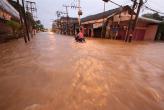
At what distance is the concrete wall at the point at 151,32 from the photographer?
2633 centimetres

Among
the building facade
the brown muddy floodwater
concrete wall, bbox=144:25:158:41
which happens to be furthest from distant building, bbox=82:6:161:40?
the brown muddy floodwater

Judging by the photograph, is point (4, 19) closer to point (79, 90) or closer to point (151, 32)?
point (79, 90)

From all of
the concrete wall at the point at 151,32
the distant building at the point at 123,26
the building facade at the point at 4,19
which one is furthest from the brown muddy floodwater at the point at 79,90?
the concrete wall at the point at 151,32

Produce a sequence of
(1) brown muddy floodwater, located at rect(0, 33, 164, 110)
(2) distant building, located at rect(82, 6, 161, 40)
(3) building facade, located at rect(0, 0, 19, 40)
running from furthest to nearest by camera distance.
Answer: (2) distant building, located at rect(82, 6, 161, 40) → (3) building facade, located at rect(0, 0, 19, 40) → (1) brown muddy floodwater, located at rect(0, 33, 164, 110)

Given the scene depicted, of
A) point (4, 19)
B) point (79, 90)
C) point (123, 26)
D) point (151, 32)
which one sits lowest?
point (79, 90)

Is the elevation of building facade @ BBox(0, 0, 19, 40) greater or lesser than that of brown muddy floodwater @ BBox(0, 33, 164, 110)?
greater

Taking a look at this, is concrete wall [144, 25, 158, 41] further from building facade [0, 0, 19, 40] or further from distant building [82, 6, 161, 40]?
building facade [0, 0, 19, 40]

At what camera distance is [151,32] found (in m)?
26.9

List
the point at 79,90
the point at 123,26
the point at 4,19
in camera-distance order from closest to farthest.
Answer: the point at 79,90 < the point at 4,19 < the point at 123,26

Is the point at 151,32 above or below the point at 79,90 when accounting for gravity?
above

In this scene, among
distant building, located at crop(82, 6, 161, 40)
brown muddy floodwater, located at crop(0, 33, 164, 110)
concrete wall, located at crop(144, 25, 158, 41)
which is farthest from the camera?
concrete wall, located at crop(144, 25, 158, 41)

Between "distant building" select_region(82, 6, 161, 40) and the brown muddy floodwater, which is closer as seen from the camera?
the brown muddy floodwater

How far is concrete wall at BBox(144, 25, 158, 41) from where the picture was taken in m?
26.3

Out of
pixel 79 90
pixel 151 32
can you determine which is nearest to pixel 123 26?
pixel 151 32
